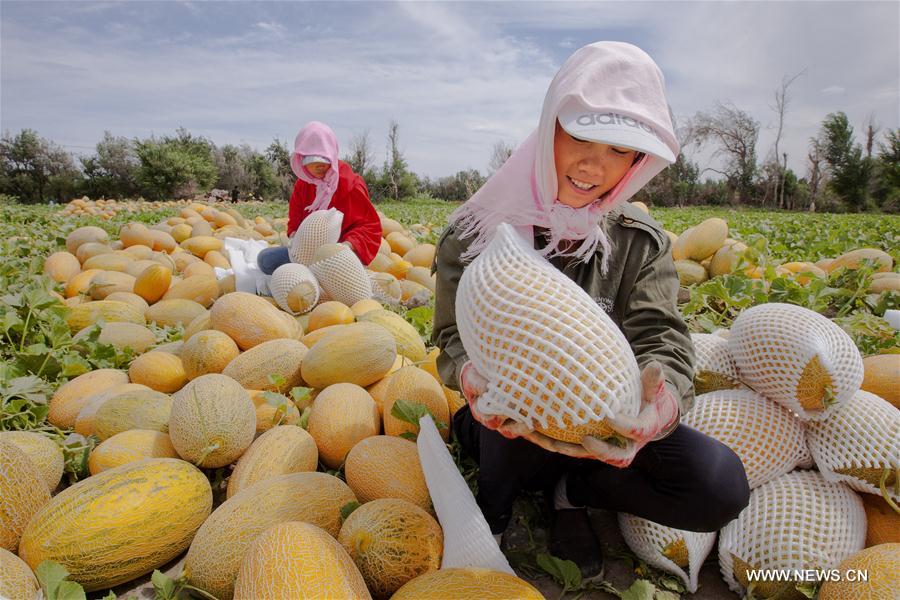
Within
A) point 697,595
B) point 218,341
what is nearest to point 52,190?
point 218,341

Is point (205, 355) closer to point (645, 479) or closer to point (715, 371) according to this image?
point (645, 479)

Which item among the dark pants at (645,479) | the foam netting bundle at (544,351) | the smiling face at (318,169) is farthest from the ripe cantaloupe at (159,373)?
the smiling face at (318,169)

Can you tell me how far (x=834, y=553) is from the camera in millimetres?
1744

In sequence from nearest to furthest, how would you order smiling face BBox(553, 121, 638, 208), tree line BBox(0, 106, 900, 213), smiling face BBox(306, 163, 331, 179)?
1. smiling face BBox(553, 121, 638, 208)
2. smiling face BBox(306, 163, 331, 179)
3. tree line BBox(0, 106, 900, 213)

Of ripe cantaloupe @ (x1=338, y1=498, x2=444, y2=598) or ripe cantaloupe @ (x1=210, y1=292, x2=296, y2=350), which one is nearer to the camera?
ripe cantaloupe @ (x1=338, y1=498, x2=444, y2=598)

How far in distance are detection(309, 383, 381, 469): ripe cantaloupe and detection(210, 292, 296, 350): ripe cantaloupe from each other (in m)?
A: 0.88

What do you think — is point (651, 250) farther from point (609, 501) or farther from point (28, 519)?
point (28, 519)

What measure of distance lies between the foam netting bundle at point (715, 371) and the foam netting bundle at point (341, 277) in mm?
2683

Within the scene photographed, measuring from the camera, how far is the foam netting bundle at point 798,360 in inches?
76.2

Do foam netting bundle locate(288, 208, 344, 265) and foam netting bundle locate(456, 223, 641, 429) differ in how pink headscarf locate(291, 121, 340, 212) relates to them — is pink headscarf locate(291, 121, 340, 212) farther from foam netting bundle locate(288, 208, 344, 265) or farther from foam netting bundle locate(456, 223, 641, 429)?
foam netting bundle locate(456, 223, 641, 429)

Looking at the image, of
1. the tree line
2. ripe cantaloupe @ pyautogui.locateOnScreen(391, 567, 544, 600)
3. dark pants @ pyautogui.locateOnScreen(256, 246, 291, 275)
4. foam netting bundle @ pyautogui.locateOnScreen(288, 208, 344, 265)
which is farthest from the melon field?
the tree line

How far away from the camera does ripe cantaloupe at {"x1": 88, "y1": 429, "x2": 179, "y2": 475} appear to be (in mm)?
2191

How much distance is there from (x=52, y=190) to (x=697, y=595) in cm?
4536

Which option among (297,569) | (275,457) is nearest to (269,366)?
(275,457)
